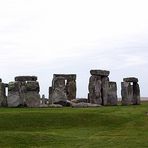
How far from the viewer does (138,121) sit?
3438 cm

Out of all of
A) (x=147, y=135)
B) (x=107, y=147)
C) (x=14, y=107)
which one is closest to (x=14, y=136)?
(x=107, y=147)

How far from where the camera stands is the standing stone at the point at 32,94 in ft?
150

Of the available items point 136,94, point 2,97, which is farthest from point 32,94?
point 136,94

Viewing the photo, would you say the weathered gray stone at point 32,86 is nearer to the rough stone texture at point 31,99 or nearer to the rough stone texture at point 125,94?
the rough stone texture at point 31,99

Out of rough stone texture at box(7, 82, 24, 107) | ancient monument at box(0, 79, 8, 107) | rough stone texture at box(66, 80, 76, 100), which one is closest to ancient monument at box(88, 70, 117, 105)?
rough stone texture at box(66, 80, 76, 100)

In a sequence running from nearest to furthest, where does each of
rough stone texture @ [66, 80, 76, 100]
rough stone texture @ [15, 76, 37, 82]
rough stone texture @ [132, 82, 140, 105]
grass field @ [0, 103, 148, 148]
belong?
grass field @ [0, 103, 148, 148], rough stone texture @ [15, 76, 37, 82], rough stone texture @ [132, 82, 140, 105], rough stone texture @ [66, 80, 76, 100]

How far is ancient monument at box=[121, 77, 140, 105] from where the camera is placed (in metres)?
52.7

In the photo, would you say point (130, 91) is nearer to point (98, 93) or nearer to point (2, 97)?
point (98, 93)

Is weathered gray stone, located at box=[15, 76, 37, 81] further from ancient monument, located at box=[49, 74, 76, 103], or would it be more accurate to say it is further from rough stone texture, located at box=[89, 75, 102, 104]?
rough stone texture, located at box=[89, 75, 102, 104]

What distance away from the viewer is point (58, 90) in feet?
160

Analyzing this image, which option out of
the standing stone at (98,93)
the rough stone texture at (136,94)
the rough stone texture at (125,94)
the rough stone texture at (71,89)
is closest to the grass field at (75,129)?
the standing stone at (98,93)

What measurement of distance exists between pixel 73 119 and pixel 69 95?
19366mm

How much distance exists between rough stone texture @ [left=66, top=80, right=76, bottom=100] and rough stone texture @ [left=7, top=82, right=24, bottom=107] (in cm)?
916

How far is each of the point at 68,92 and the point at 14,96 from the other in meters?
10.1
